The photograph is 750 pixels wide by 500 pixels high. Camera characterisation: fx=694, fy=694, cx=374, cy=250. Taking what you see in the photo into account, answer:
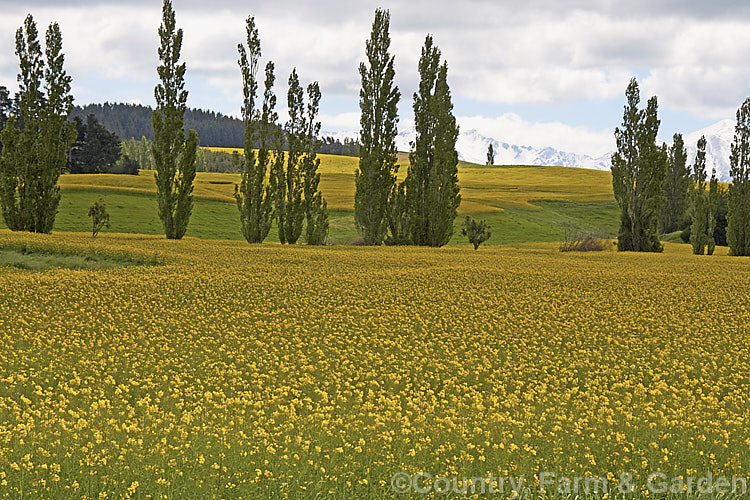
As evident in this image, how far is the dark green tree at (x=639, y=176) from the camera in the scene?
52062mm

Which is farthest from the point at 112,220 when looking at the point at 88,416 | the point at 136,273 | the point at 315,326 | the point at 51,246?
the point at 88,416

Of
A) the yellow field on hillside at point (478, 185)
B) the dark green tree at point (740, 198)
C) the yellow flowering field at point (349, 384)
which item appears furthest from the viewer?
the yellow field on hillside at point (478, 185)

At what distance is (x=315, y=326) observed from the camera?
16.0 meters

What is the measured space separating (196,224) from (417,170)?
26.1 meters

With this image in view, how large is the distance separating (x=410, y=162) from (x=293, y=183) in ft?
27.8

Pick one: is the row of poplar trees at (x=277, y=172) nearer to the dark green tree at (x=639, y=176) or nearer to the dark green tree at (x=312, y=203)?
the dark green tree at (x=312, y=203)

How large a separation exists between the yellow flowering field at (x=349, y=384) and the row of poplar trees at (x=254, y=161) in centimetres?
2154

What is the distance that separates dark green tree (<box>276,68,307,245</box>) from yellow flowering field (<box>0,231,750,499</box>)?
25.3m

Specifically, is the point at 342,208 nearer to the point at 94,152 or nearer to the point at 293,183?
the point at 293,183

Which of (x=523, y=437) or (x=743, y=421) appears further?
(x=743, y=421)

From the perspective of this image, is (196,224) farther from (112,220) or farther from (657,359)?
(657,359)

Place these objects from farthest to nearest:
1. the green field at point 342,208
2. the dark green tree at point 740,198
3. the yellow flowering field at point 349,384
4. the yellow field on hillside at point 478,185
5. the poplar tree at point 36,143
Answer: the yellow field on hillside at point 478,185 → the green field at point 342,208 → the dark green tree at point 740,198 → the poplar tree at point 36,143 → the yellow flowering field at point 349,384

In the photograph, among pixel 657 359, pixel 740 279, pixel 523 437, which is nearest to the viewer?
pixel 523 437

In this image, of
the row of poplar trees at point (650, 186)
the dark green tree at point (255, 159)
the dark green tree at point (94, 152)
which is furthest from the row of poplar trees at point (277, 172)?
the dark green tree at point (94, 152)
